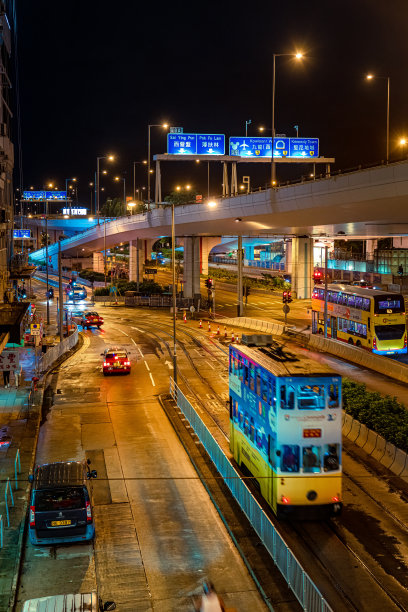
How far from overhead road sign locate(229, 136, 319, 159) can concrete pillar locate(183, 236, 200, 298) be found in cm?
1095

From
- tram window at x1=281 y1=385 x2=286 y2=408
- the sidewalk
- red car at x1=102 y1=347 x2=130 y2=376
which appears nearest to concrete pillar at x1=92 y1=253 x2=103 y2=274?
red car at x1=102 y1=347 x2=130 y2=376

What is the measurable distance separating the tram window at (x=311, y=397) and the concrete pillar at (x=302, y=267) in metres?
68.0

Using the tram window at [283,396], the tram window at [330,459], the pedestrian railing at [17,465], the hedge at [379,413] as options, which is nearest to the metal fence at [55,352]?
the pedestrian railing at [17,465]

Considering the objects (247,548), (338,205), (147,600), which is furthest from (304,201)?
(147,600)

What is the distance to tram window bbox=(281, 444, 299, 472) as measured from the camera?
52.0ft

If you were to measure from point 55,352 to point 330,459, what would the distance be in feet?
94.6

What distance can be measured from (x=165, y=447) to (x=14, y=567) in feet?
32.6

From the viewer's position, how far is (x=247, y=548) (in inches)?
612

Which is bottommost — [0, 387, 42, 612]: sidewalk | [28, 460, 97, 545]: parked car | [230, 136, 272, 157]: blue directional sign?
[0, 387, 42, 612]: sidewalk

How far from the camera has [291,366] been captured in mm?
16984

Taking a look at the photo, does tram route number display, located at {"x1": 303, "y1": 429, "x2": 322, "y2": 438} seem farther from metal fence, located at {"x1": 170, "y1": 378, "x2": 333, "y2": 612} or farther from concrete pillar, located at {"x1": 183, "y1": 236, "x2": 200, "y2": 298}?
concrete pillar, located at {"x1": 183, "y1": 236, "x2": 200, "y2": 298}

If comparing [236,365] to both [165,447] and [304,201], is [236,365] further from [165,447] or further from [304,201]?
[304,201]

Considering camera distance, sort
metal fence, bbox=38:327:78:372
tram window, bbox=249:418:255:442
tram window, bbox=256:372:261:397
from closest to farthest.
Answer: tram window, bbox=256:372:261:397
tram window, bbox=249:418:255:442
metal fence, bbox=38:327:78:372

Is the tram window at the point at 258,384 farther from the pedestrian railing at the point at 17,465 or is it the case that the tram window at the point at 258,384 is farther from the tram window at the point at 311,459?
the pedestrian railing at the point at 17,465
